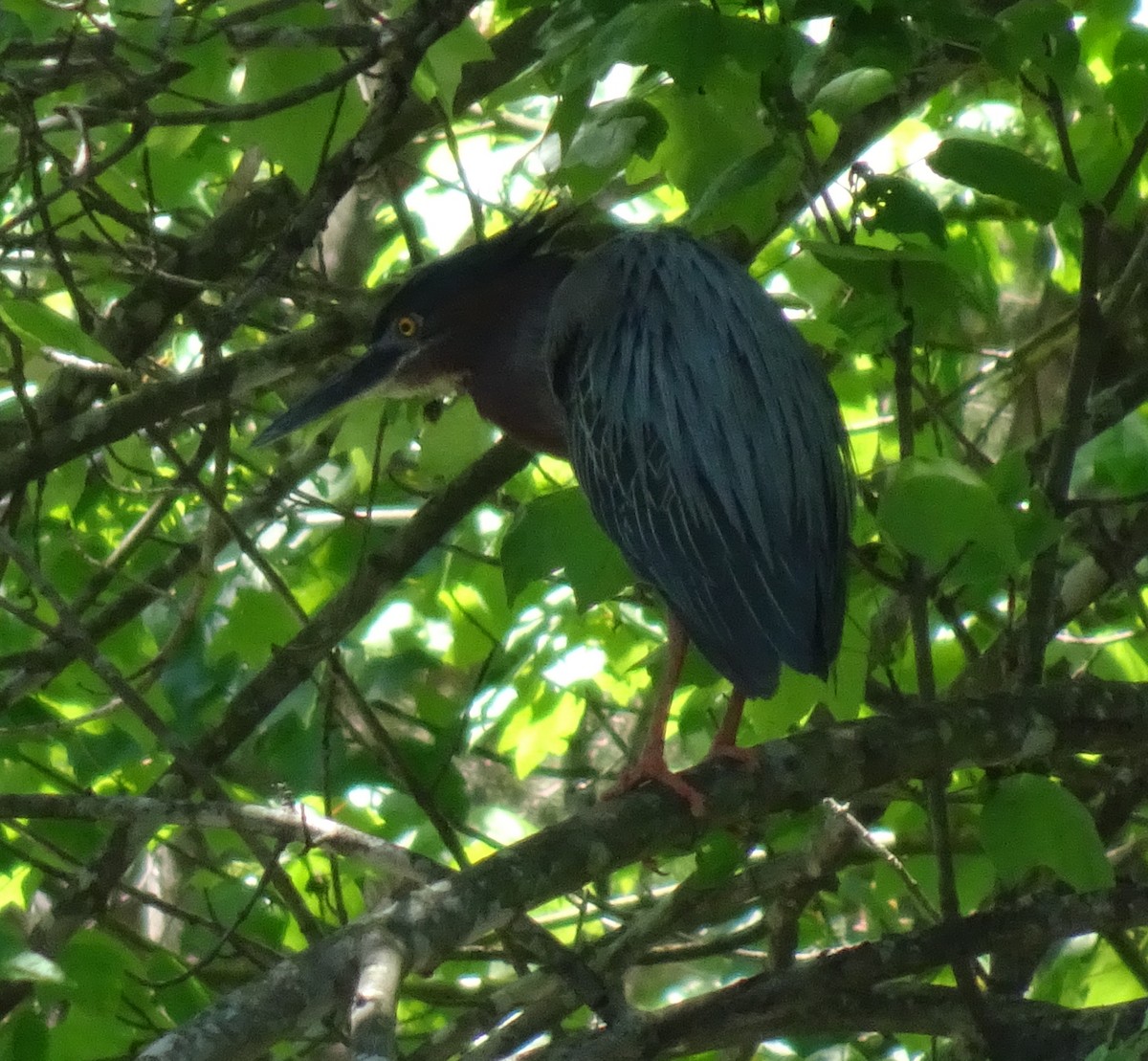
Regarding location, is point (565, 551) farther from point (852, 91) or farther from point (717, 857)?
point (852, 91)

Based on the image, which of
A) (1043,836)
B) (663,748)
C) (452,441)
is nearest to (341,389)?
(452,441)

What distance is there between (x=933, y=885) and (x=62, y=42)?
5.51 feet

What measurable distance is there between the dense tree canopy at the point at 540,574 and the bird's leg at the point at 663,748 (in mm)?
53

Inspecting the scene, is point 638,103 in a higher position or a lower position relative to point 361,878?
higher

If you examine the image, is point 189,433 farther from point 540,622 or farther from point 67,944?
point 67,944

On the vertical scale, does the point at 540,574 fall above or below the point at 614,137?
below

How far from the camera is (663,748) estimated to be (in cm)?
201

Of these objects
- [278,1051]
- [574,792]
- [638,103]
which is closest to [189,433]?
[574,792]

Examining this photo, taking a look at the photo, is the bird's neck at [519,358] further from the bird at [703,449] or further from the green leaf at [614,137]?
the green leaf at [614,137]

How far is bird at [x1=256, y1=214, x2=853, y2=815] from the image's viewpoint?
1816 millimetres

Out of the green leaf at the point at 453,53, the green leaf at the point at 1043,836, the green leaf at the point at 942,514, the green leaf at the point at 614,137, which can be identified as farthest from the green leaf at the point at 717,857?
the green leaf at the point at 453,53

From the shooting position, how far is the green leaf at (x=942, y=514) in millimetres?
1419

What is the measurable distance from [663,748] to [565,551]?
0.36m

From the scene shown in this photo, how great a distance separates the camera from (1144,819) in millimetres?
2088
